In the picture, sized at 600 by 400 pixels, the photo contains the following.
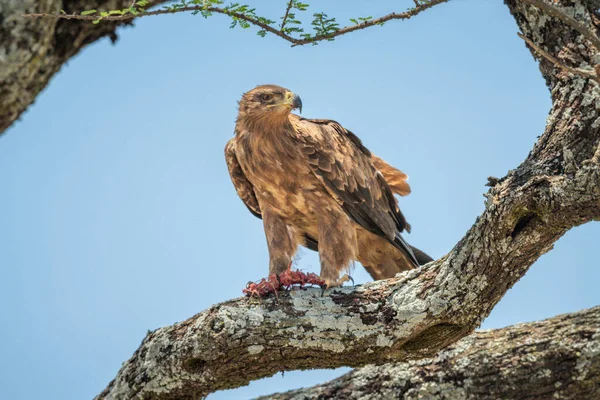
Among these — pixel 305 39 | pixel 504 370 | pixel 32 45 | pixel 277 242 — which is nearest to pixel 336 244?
pixel 277 242

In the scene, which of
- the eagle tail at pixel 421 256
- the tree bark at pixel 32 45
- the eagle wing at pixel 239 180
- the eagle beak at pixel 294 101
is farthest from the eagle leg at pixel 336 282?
the tree bark at pixel 32 45

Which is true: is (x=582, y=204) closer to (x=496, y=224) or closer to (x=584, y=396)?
(x=496, y=224)

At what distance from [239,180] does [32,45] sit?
179cm

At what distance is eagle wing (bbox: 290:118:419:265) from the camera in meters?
5.71

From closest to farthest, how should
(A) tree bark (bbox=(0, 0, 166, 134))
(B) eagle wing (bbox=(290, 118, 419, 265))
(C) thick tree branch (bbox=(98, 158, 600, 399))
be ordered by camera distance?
(C) thick tree branch (bbox=(98, 158, 600, 399)) < (A) tree bark (bbox=(0, 0, 166, 134)) < (B) eagle wing (bbox=(290, 118, 419, 265))

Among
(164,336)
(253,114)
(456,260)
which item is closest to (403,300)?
(456,260)

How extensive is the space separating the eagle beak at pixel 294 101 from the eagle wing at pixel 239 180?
2.02 ft

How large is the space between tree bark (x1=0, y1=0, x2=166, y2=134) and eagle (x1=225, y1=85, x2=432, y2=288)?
1.30m

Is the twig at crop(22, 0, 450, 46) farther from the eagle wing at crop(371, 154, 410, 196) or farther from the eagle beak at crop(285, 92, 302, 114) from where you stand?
the eagle wing at crop(371, 154, 410, 196)

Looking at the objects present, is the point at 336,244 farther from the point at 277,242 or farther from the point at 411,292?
the point at 411,292

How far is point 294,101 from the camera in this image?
5.56 meters

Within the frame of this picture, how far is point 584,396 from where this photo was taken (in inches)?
178

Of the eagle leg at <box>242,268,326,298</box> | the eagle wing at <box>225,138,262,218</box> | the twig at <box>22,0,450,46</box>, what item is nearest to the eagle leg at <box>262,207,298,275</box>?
the eagle wing at <box>225,138,262,218</box>

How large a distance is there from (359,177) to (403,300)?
154cm
